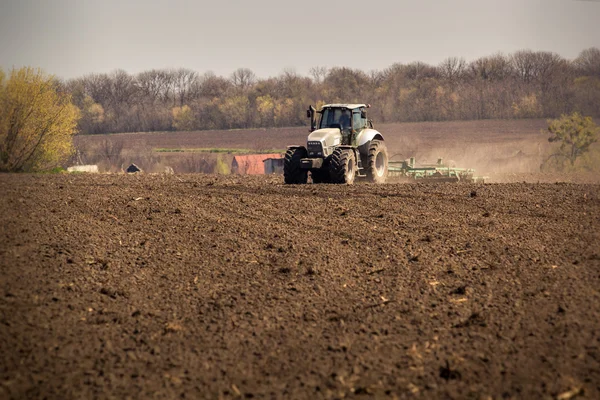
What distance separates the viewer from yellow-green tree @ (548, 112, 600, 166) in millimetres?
38594

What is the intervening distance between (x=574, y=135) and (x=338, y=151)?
26.6 metres

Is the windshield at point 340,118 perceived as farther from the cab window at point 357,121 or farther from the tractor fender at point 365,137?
the tractor fender at point 365,137

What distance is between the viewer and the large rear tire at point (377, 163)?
733 inches

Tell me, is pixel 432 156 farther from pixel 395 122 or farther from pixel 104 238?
pixel 104 238

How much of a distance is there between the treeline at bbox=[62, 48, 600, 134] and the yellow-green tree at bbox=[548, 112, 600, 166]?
1.66 metres

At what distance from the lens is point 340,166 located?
17109mm

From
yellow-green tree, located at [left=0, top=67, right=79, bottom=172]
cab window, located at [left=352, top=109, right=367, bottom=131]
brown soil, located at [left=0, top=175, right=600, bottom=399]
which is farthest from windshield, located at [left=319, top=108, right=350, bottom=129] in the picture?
yellow-green tree, located at [left=0, top=67, right=79, bottom=172]

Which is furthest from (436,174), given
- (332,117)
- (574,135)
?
(574,135)

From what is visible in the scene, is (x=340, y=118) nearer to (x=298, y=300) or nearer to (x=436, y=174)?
(x=436, y=174)

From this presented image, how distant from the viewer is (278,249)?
9.92 m

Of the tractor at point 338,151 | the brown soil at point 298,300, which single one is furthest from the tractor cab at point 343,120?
the brown soil at point 298,300

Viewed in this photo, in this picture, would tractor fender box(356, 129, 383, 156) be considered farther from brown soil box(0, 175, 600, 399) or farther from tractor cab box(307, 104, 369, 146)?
brown soil box(0, 175, 600, 399)

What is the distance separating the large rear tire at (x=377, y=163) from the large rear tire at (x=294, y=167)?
6.07ft

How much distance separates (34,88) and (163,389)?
20892 mm
